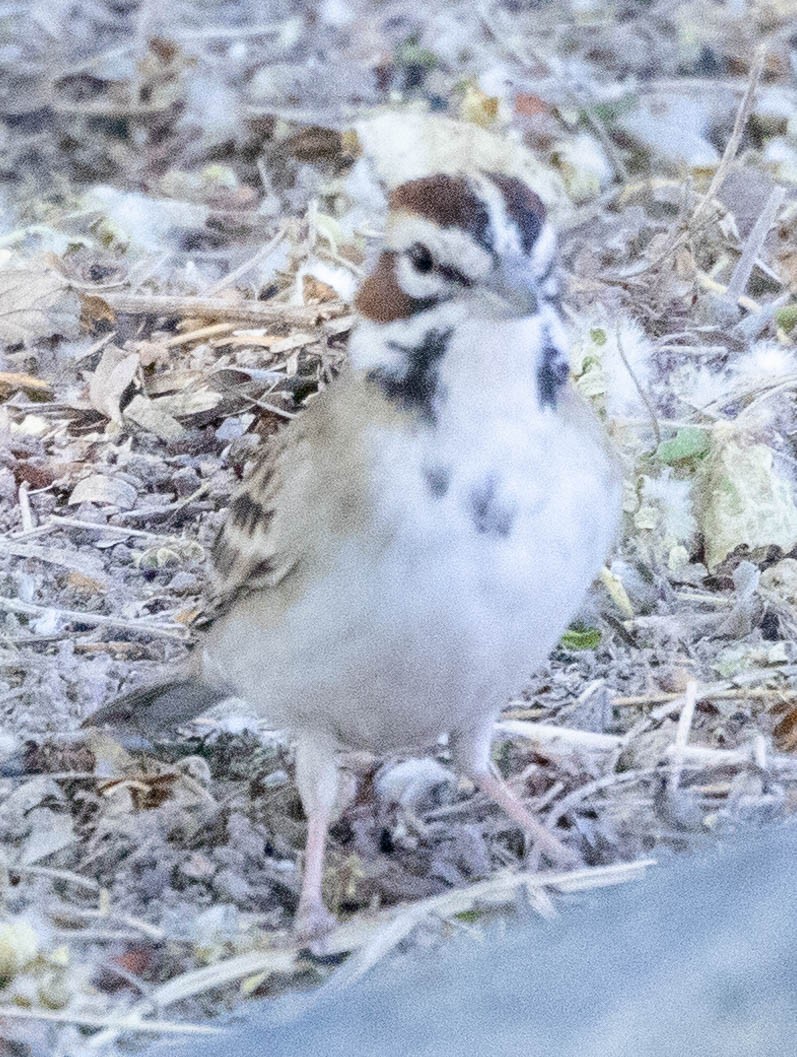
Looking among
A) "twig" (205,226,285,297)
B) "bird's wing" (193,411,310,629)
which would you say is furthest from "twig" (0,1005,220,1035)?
"twig" (205,226,285,297)

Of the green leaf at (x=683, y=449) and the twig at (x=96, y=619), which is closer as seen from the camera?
the twig at (x=96, y=619)

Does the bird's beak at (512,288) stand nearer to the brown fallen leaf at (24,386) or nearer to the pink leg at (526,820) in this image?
the pink leg at (526,820)

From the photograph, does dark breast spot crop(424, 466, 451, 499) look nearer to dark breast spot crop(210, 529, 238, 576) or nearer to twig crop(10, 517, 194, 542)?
dark breast spot crop(210, 529, 238, 576)

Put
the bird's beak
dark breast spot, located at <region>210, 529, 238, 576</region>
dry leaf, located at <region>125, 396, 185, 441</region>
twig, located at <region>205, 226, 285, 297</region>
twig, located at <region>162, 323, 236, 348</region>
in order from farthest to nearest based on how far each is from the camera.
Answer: twig, located at <region>205, 226, 285, 297</region>, twig, located at <region>162, 323, 236, 348</region>, dry leaf, located at <region>125, 396, 185, 441</region>, dark breast spot, located at <region>210, 529, 238, 576</region>, the bird's beak

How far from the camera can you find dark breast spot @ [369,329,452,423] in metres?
2.92

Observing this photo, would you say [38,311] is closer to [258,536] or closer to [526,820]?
[258,536]

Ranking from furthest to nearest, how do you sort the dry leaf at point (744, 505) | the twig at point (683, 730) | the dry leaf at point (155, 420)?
the dry leaf at point (155, 420) < the dry leaf at point (744, 505) < the twig at point (683, 730)

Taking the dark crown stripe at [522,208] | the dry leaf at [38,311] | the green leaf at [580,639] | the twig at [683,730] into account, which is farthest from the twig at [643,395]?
the dark crown stripe at [522,208]

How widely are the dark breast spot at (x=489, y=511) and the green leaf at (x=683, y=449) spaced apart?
177cm

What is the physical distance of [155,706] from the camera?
3.97 meters

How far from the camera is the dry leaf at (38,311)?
523 cm

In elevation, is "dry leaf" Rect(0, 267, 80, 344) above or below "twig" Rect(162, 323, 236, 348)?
above

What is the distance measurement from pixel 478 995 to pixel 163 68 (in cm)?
581

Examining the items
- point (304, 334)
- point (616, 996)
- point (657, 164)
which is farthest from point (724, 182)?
point (616, 996)
